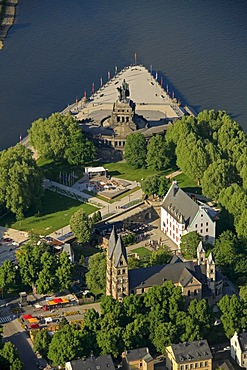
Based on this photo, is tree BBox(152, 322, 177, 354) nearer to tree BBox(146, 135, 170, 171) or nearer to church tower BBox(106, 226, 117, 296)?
church tower BBox(106, 226, 117, 296)

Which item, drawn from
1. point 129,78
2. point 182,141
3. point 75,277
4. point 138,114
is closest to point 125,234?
point 75,277

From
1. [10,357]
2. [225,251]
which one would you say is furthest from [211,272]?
[10,357]

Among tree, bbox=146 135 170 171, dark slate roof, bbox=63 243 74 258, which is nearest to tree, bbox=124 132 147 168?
tree, bbox=146 135 170 171

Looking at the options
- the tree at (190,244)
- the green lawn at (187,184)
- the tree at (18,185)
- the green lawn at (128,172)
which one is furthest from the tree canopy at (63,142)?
the tree at (190,244)

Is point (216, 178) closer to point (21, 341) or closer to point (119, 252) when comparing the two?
point (119, 252)

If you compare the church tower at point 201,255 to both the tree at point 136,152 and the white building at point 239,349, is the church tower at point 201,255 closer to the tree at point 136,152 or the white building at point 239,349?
the white building at point 239,349
